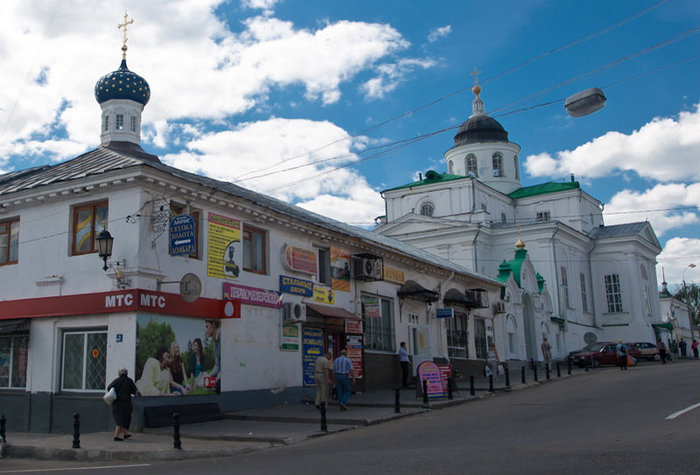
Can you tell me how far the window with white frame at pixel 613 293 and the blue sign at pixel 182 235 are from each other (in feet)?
150

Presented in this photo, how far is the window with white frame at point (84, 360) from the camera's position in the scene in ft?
53.9

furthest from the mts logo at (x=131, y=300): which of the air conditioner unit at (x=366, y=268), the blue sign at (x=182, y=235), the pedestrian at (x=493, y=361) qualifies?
the pedestrian at (x=493, y=361)

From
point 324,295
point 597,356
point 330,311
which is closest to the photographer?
point 330,311

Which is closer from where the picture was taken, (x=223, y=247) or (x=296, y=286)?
(x=223, y=247)

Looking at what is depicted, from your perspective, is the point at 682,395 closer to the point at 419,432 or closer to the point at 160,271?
the point at 419,432

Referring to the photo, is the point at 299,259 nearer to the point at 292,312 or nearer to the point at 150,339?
the point at 292,312

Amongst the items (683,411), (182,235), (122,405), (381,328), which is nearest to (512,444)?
(683,411)

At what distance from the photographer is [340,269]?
23.4 m

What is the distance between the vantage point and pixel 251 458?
1183 cm

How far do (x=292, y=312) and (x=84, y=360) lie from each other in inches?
232

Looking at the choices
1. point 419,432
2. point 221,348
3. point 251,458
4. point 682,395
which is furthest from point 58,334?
point 682,395

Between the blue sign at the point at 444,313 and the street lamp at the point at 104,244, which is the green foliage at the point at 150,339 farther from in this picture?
the blue sign at the point at 444,313

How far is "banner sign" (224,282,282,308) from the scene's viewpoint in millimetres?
18469

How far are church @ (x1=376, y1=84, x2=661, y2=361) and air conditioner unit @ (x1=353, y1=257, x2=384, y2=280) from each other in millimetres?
16137
